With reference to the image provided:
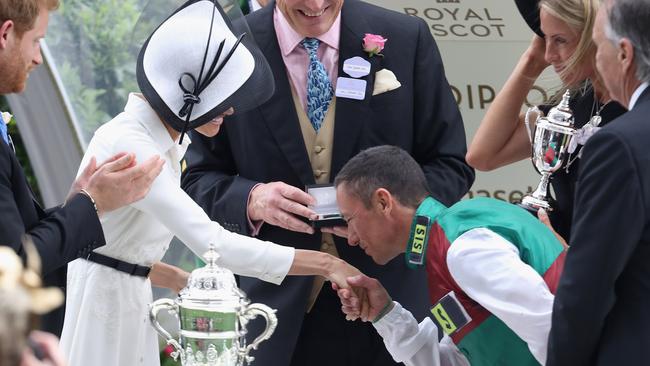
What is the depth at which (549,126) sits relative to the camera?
3344mm

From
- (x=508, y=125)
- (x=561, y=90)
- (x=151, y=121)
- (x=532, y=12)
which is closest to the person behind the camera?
(x=151, y=121)

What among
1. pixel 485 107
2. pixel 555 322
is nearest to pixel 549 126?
pixel 555 322

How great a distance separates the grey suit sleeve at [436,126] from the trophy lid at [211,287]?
100 cm

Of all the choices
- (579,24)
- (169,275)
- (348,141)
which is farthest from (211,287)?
(579,24)

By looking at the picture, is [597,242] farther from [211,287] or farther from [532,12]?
[532,12]

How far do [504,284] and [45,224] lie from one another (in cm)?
104

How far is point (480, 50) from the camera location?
18.5ft

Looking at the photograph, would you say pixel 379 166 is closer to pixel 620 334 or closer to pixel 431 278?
pixel 431 278

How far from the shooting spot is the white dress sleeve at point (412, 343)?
3314 millimetres

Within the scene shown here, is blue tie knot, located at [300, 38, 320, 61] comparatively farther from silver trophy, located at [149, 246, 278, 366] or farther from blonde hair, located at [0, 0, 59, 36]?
blonde hair, located at [0, 0, 59, 36]

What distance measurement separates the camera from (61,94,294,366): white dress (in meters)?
3.24

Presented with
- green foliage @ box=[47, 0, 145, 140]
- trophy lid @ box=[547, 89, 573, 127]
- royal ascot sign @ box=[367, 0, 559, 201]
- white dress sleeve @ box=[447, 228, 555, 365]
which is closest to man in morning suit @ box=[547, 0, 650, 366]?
white dress sleeve @ box=[447, 228, 555, 365]

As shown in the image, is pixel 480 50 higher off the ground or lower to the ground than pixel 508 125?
lower

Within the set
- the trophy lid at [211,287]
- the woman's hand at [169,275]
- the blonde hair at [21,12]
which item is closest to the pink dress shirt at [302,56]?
the woman's hand at [169,275]
